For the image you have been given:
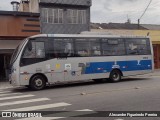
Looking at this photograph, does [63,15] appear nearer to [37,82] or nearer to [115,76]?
[115,76]

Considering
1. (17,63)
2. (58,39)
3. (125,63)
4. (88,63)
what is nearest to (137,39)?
(125,63)

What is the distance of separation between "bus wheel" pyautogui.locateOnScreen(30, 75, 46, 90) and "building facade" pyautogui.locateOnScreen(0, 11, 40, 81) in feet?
30.8

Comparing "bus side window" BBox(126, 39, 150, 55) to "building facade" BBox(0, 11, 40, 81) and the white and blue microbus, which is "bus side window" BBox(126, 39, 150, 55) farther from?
"building facade" BBox(0, 11, 40, 81)

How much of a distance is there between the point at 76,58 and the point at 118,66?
A: 10.8 feet

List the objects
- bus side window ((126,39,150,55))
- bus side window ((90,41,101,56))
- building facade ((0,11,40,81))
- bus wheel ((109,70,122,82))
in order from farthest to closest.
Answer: building facade ((0,11,40,81)) → bus side window ((126,39,150,55)) → bus wheel ((109,70,122,82)) → bus side window ((90,41,101,56))

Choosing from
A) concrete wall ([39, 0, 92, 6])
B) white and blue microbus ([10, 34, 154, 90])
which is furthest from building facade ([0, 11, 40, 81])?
white and blue microbus ([10, 34, 154, 90])

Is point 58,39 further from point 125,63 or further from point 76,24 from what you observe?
point 76,24

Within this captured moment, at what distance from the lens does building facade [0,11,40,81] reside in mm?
25750

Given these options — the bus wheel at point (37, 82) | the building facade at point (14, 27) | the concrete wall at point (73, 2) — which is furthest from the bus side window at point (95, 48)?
the concrete wall at point (73, 2)

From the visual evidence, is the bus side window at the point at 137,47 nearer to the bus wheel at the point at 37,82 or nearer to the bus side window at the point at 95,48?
the bus side window at the point at 95,48

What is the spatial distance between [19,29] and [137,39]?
394 inches

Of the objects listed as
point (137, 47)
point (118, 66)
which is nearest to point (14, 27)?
point (118, 66)

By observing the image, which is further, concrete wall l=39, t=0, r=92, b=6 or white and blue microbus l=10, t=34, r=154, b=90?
concrete wall l=39, t=0, r=92, b=6

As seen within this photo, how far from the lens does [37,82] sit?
17.4m
